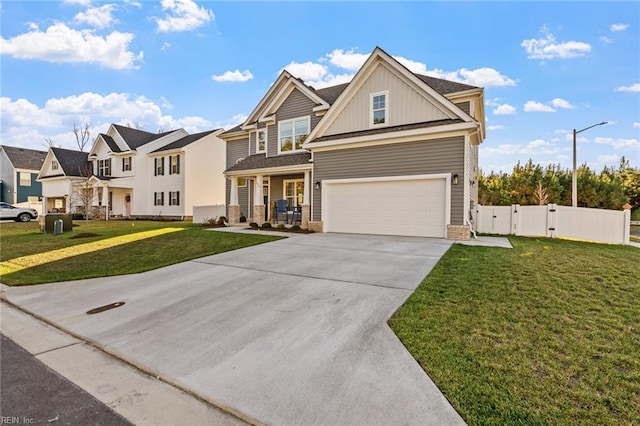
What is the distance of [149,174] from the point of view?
2738cm

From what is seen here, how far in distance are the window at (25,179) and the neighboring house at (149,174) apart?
863 cm

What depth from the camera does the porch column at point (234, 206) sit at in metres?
17.4

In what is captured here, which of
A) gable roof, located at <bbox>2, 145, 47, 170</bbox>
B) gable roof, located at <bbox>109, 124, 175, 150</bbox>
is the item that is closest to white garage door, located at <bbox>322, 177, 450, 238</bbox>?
gable roof, located at <bbox>109, 124, 175, 150</bbox>

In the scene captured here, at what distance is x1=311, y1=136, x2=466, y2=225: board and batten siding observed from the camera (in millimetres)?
10867

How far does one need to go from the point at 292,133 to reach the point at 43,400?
49.0 ft

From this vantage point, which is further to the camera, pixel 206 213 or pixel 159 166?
pixel 159 166

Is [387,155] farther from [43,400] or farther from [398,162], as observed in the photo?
[43,400]

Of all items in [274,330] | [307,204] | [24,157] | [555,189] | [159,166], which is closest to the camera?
[274,330]

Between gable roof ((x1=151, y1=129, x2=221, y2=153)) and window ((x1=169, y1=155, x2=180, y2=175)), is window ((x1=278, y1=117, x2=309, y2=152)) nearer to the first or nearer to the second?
gable roof ((x1=151, y1=129, x2=221, y2=153))

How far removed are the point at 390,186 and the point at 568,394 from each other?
32.5 feet

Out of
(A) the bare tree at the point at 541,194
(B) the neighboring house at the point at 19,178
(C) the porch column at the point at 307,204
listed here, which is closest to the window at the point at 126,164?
(B) the neighboring house at the point at 19,178

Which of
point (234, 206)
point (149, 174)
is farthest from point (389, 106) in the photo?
point (149, 174)

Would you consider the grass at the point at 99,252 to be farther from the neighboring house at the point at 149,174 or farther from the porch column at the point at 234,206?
the neighboring house at the point at 149,174

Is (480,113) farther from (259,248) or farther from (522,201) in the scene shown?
(522,201)
